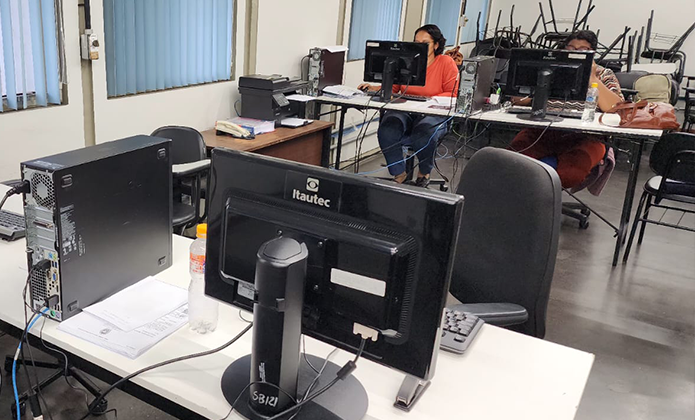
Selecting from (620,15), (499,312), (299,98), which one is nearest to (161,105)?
(299,98)

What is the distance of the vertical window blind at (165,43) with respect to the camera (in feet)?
9.52

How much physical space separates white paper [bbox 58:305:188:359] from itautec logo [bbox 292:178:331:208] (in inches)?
19.3

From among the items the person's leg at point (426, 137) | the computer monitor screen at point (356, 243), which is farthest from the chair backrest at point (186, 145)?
the person's leg at point (426, 137)

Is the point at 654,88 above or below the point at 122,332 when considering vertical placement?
above

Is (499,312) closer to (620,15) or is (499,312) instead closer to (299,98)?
(299,98)

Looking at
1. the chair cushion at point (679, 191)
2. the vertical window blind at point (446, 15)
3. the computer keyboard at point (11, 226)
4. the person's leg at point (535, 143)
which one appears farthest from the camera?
the vertical window blind at point (446, 15)

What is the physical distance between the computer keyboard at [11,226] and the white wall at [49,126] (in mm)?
898

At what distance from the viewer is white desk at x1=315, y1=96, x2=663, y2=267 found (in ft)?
11.4

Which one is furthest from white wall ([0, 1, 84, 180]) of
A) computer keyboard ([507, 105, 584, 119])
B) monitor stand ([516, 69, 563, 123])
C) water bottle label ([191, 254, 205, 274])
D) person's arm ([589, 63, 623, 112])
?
person's arm ([589, 63, 623, 112])

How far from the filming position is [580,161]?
3.76 meters

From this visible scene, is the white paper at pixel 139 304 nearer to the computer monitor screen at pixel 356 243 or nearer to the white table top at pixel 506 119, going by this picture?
the computer monitor screen at pixel 356 243

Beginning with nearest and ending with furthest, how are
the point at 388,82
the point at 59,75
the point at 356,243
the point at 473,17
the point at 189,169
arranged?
the point at 356,243
the point at 189,169
the point at 59,75
the point at 388,82
the point at 473,17

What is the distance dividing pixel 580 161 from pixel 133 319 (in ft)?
10.5

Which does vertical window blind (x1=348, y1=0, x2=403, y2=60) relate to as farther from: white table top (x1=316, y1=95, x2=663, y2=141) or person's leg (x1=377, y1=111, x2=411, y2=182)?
white table top (x1=316, y1=95, x2=663, y2=141)
